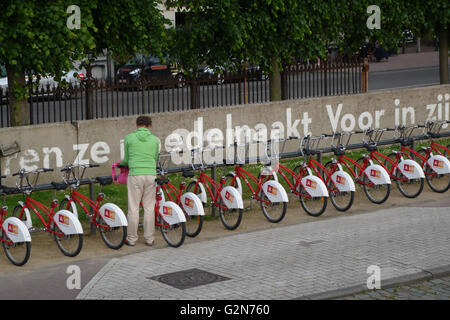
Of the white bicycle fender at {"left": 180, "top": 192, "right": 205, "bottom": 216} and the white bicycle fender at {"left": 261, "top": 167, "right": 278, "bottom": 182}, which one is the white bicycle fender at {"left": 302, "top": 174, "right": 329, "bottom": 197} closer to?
the white bicycle fender at {"left": 261, "top": 167, "right": 278, "bottom": 182}

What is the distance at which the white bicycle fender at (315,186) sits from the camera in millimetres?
13062

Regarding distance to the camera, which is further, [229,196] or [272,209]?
[272,209]

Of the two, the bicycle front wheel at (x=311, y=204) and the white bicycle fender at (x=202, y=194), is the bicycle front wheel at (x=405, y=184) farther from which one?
the white bicycle fender at (x=202, y=194)

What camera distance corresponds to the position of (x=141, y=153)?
38.5ft

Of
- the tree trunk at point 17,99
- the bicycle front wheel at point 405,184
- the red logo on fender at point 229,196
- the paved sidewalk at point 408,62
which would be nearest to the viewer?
the red logo on fender at point 229,196

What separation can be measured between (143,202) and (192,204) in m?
0.66

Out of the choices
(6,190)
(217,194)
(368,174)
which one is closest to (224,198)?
(217,194)

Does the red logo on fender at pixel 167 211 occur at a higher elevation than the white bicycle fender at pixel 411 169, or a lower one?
lower

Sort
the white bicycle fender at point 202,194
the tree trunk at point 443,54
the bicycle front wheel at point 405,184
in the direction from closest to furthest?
1. the white bicycle fender at point 202,194
2. the bicycle front wheel at point 405,184
3. the tree trunk at point 443,54

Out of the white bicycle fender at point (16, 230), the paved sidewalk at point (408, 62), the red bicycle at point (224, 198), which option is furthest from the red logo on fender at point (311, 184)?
the paved sidewalk at point (408, 62)

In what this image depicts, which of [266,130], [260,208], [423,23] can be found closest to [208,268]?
[260,208]

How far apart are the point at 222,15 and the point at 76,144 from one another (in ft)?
13.7

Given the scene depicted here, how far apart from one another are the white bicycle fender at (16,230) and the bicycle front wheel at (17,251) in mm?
69

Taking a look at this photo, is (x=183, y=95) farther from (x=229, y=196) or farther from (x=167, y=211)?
(x=167, y=211)
